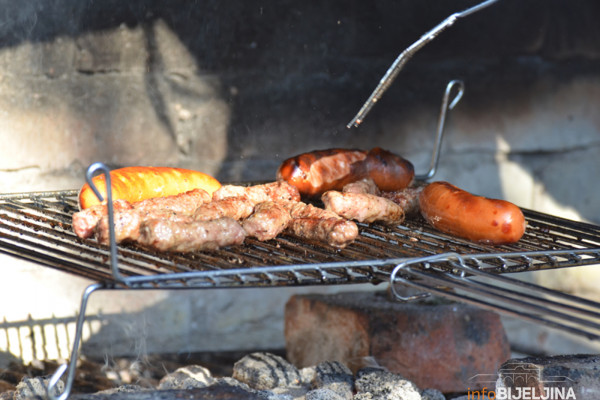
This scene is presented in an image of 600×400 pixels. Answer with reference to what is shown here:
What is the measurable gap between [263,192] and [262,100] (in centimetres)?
91

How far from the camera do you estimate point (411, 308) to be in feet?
11.0

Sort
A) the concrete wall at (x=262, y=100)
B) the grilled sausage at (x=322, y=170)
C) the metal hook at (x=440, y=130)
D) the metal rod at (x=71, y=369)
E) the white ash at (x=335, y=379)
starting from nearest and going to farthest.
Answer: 1. the metal rod at (x=71, y=369)
2. the white ash at (x=335, y=379)
3. the grilled sausage at (x=322, y=170)
4. the concrete wall at (x=262, y=100)
5. the metal hook at (x=440, y=130)

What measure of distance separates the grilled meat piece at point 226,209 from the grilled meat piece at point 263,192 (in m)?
0.05

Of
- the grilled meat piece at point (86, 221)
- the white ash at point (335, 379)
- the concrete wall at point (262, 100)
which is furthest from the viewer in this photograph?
the concrete wall at point (262, 100)

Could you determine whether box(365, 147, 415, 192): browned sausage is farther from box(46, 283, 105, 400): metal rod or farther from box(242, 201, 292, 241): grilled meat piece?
box(46, 283, 105, 400): metal rod

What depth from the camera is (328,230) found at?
2422 millimetres

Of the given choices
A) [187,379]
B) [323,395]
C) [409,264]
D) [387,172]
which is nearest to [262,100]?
[387,172]

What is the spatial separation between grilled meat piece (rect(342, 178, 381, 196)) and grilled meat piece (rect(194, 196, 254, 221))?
44 cm

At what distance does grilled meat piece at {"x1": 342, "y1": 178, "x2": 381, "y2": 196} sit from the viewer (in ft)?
9.76

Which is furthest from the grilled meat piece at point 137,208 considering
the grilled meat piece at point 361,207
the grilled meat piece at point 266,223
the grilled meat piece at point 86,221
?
the grilled meat piece at point 361,207

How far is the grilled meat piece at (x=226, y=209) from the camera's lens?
8.29 feet

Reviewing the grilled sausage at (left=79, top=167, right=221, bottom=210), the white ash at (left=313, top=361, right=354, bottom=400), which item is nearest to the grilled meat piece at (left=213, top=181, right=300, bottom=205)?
the grilled sausage at (left=79, top=167, right=221, bottom=210)

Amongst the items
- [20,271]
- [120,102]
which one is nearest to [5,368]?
[20,271]

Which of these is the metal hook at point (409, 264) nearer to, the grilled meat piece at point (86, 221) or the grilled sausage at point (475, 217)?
the grilled sausage at point (475, 217)
